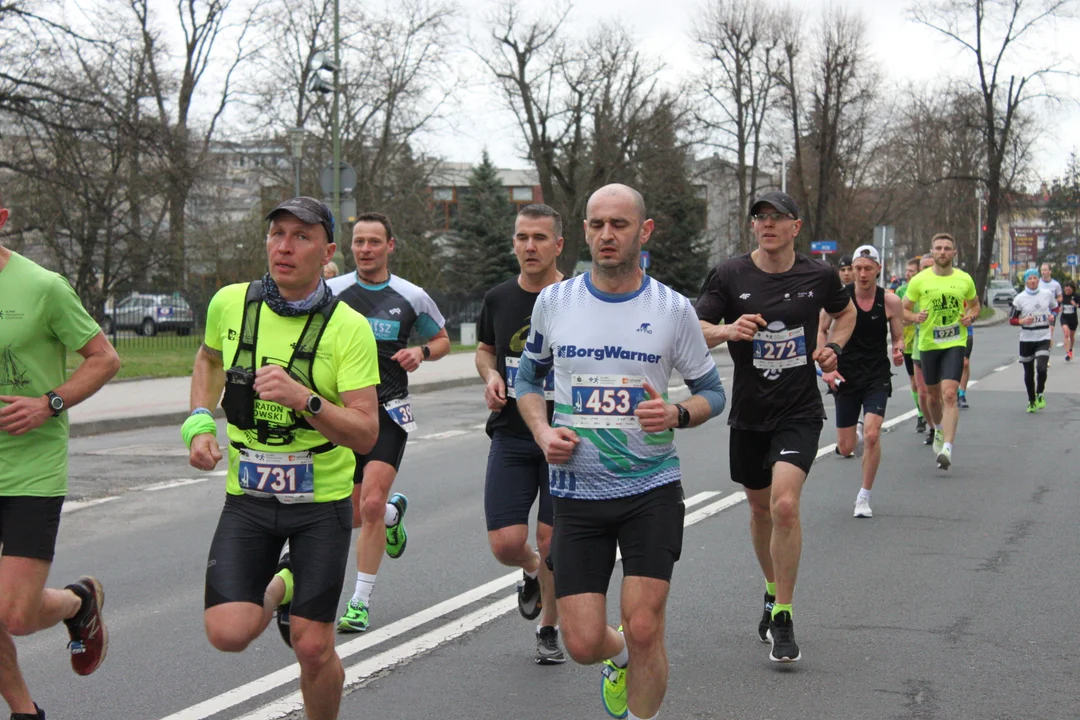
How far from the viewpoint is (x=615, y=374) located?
14.0 ft

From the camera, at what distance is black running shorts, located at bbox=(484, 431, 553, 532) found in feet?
18.9

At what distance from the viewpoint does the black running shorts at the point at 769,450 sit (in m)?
5.97

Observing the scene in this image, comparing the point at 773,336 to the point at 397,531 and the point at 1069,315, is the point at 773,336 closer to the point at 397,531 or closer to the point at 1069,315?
the point at 397,531

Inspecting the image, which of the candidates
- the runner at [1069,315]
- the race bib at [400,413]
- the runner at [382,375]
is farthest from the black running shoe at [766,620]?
the runner at [1069,315]

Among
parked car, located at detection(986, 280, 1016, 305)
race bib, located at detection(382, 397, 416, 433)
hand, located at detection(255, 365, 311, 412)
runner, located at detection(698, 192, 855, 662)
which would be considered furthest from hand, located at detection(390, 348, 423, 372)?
parked car, located at detection(986, 280, 1016, 305)

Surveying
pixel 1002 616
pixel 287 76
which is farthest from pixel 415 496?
pixel 287 76

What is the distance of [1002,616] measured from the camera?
660 centimetres

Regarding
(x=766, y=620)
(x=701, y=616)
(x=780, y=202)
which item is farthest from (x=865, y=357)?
(x=766, y=620)

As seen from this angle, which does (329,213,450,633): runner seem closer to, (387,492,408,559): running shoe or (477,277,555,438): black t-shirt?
(387,492,408,559): running shoe

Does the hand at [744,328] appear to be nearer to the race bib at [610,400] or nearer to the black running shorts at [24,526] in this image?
the race bib at [610,400]

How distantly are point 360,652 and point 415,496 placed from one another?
4953 mm

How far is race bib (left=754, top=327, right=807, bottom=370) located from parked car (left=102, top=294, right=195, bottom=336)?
27.7 metres

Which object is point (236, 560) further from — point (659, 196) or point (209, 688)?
point (659, 196)

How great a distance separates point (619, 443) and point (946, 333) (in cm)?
891
